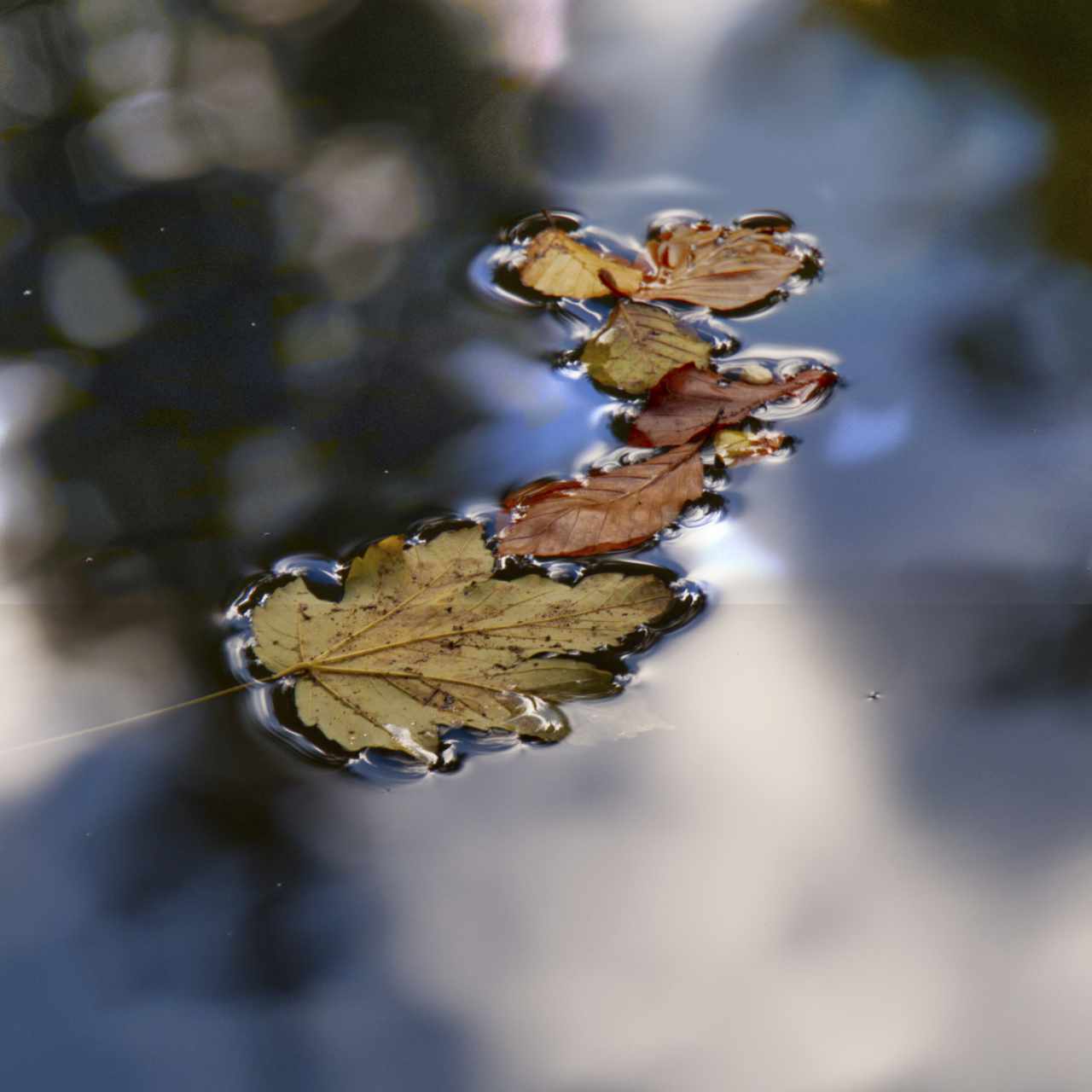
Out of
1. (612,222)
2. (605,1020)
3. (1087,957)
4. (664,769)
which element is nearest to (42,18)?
(612,222)

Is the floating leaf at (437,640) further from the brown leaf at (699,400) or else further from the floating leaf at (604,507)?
the brown leaf at (699,400)

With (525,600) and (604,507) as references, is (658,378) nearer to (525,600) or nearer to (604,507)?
(604,507)

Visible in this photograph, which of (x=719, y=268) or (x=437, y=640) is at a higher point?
(x=719, y=268)

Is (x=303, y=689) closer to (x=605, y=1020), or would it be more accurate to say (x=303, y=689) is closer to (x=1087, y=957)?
(x=605, y=1020)

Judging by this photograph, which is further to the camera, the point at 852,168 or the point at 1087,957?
the point at 852,168

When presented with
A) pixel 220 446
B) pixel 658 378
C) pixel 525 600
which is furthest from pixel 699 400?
pixel 220 446

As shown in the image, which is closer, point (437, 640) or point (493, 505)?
point (437, 640)

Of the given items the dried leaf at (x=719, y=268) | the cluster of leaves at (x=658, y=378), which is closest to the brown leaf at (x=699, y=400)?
the cluster of leaves at (x=658, y=378)
